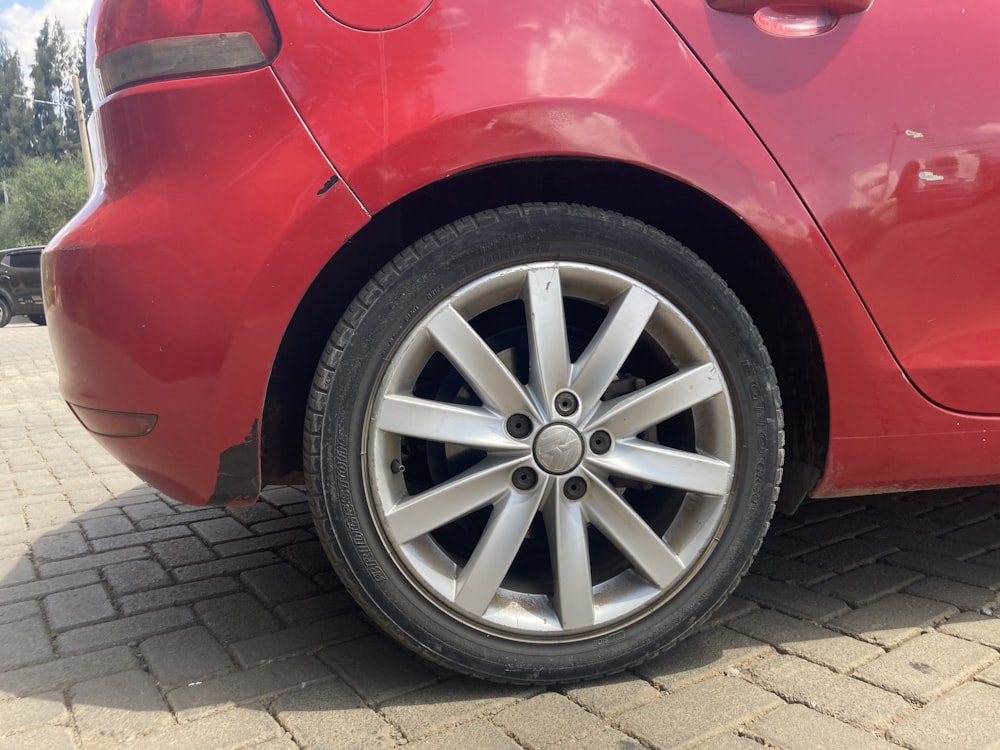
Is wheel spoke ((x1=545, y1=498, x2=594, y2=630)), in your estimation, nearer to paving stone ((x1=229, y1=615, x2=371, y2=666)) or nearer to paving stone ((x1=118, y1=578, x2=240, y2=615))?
paving stone ((x1=229, y1=615, x2=371, y2=666))

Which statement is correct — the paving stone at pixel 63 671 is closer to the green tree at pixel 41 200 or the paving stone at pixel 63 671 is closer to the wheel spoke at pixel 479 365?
the wheel spoke at pixel 479 365

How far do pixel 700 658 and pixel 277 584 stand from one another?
46.0 inches

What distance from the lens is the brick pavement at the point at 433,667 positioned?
1.49 m

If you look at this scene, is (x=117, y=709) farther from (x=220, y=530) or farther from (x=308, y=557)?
(x=220, y=530)

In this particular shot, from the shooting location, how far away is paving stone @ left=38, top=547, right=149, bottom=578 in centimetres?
236

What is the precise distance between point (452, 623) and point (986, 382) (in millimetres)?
1298

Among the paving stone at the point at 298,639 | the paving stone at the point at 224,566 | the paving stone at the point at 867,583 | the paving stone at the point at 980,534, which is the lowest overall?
the paving stone at the point at 224,566

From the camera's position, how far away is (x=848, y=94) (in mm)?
1571

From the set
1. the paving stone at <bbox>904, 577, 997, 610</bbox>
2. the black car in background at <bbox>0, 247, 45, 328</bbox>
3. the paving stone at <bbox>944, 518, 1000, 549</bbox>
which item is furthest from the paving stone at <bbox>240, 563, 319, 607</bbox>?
the black car in background at <bbox>0, 247, 45, 328</bbox>

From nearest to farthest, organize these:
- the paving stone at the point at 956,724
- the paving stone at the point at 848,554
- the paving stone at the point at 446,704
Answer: the paving stone at the point at 956,724 < the paving stone at the point at 446,704 < the paving stone at the point at 848,554

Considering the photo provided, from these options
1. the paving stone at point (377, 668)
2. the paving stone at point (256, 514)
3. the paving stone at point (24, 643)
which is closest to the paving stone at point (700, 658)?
the paving stone at point (377, 668)

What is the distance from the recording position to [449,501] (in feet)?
5.16

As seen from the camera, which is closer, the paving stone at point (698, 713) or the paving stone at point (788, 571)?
the paving stone at point (698, 713)

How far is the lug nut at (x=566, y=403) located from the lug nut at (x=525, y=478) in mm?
135
